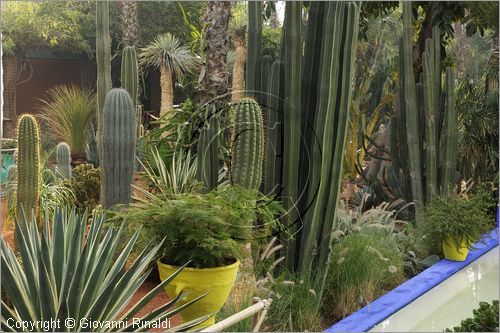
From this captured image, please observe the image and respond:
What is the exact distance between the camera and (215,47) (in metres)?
6.58

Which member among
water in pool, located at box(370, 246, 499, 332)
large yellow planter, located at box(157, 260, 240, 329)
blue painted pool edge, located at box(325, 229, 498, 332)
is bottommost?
water in pool, located at box(370, 246, 499, 332)

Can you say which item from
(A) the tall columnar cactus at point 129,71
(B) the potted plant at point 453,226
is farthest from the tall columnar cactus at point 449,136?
(A) the tall columnar cactus at point 129,71

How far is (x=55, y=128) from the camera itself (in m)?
10.5

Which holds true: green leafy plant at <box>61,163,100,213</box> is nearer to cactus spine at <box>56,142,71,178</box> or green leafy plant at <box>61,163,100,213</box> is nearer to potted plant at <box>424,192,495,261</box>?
cactus spine at <box>56,142,71,178</box>

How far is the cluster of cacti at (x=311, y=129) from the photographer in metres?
4.04

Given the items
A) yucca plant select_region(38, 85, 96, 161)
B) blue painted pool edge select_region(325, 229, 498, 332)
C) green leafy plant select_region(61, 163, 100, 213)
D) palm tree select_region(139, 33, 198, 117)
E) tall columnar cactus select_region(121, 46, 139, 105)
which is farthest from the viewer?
palm tree select_region(139, 33, 198, 117)

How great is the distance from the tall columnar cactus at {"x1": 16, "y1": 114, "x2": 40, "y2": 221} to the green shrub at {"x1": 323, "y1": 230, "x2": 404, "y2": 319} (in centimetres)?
207

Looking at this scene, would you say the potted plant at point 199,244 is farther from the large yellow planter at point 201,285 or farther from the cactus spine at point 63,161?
the cactus spine at point 63,161

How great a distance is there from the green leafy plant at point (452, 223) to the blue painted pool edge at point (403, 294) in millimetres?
206

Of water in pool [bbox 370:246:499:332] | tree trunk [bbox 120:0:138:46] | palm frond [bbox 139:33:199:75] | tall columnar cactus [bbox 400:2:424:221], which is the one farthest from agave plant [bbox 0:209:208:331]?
tree trunk [bbox 120:0:138:46]

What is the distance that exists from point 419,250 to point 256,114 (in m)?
2.55

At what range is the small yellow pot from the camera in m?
5.45

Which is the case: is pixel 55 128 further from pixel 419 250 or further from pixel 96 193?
pixel 419 250

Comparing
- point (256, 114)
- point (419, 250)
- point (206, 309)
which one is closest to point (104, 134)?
point (256, 114)
